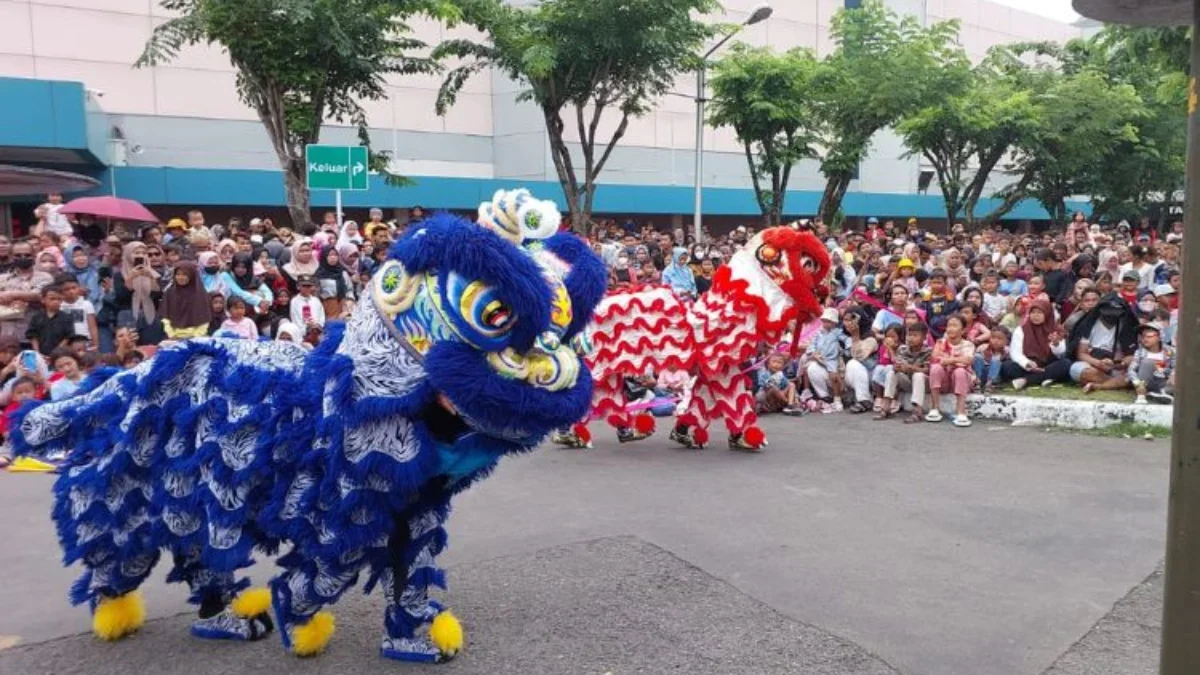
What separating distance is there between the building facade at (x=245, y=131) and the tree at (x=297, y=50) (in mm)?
5942

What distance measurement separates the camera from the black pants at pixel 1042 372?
9602mm

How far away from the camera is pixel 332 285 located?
10.5 metres

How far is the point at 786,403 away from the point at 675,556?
5.15 metres

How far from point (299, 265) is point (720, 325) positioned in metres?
5.74

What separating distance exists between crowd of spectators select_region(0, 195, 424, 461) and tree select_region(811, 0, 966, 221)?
13.0 meters

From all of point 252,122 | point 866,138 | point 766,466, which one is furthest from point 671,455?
point 252,122

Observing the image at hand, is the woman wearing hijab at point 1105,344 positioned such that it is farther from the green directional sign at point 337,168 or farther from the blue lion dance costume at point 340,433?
the green directional sign at point 337,168

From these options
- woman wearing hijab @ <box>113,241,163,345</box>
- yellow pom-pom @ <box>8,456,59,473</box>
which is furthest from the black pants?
yellow pom-pom @ <box>8,456,59,473</box>

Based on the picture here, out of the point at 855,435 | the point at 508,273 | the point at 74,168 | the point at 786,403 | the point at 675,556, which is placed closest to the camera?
the point at 508,273

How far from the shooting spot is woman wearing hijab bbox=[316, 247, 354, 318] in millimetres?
10438

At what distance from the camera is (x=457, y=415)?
3.59 meters

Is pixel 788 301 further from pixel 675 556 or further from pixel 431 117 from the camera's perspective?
pixel 431 117

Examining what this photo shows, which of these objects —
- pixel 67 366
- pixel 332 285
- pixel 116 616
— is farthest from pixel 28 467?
pixel 116 616

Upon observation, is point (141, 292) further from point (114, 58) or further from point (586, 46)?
point (114, 58)
